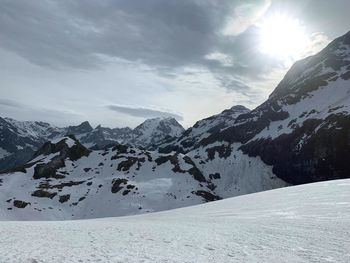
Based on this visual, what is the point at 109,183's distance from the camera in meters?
129

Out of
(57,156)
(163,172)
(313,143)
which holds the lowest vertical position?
(163,172)

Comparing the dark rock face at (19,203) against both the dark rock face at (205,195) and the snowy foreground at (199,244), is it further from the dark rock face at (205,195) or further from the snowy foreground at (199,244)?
the snowy foreground at (199,244)

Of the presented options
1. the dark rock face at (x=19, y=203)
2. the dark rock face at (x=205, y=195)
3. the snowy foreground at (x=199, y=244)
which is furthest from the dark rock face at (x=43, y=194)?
the snowy foreground at (x=199, y=244)

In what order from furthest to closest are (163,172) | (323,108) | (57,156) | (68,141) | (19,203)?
(323,108) → (68,141) → (57,156) → (163,172) → (19,203)

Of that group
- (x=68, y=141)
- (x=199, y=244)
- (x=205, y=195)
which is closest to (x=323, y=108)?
(x=205, y=195)

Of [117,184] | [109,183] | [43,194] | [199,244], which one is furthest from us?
[109,183]

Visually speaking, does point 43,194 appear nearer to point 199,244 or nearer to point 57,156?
point 57,156

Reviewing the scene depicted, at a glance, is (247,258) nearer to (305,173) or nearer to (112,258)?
(112,258)

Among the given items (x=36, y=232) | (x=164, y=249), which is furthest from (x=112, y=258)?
(x=36, y=232)

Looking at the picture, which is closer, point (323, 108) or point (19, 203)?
point (19, 203)

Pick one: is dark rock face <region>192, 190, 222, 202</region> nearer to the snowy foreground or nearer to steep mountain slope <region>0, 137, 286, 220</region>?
steep mountain slope <region>0, 137, 286, 220</region>

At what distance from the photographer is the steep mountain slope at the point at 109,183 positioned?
10786cm

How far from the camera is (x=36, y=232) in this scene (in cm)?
1380

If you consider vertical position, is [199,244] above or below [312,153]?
below
